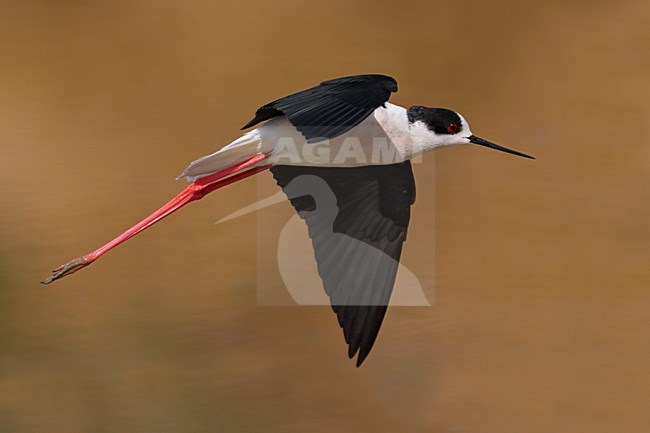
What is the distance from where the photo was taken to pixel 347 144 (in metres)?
2.70

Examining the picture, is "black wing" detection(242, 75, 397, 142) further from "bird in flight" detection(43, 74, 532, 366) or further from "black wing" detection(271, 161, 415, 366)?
"black wing" detection(271, 161, 415, 366)

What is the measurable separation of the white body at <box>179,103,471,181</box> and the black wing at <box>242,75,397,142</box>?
13 centimetres

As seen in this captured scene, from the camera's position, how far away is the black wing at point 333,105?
2369 millimetres

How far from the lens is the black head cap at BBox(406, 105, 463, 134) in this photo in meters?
2.78

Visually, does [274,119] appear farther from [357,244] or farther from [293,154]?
[357,244]

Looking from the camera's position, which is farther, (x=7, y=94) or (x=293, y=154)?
(x=7, y=94)

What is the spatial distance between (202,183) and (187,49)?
103 cm

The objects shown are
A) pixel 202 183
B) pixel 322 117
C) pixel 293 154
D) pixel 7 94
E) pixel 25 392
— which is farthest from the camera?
pixel 7 94

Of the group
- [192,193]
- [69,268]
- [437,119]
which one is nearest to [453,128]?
[437,119]

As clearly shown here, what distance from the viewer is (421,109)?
2801 millimetres

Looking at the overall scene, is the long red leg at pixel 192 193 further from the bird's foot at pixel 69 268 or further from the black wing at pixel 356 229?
the black wing at pixel 356 229

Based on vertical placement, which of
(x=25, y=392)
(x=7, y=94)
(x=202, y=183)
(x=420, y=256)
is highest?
(x=7, y=94)

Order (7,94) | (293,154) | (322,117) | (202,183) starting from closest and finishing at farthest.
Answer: (322,117) < (293,154) < (202,183) < (7,94)

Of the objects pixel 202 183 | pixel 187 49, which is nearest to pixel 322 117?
pixel 202 183
